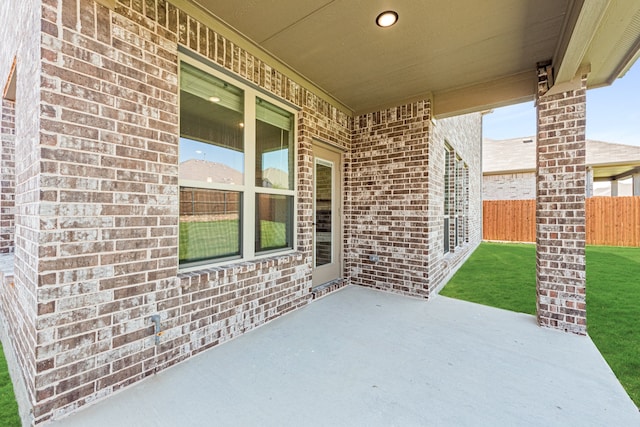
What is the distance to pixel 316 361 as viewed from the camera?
234 centimetres

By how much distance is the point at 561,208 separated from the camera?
9.88 feet

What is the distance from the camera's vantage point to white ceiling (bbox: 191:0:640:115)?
229 cm

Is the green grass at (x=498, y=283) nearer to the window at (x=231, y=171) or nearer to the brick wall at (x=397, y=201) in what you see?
the brick wall at (x=397, y=201)

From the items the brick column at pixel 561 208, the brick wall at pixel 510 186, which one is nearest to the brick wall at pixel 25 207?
the brick column at pixel 561 208

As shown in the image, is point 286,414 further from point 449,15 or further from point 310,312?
point 449,15

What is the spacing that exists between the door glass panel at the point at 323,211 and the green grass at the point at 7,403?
3.16 meters

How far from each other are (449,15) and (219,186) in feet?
8.58

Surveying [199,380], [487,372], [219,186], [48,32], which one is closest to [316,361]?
[199,380]

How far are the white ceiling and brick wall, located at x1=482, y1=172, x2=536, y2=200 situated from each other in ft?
40.4

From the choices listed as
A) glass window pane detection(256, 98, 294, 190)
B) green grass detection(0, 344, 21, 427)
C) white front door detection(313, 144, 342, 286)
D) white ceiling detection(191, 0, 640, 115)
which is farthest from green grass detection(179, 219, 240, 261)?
white ceiling detection(191, 0, 640, 115)

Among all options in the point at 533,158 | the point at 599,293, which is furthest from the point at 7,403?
the point at 533,158

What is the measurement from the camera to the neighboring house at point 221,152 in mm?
1740

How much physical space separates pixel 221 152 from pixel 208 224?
28.9 inches

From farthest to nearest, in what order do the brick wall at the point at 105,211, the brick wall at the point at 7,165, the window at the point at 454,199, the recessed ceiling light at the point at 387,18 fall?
the window at the point at 454,199 < the brick wall at the point at 7,165 < the recessed ceiling light at the point at 387,18 < the brick wall at the point at 105,211
